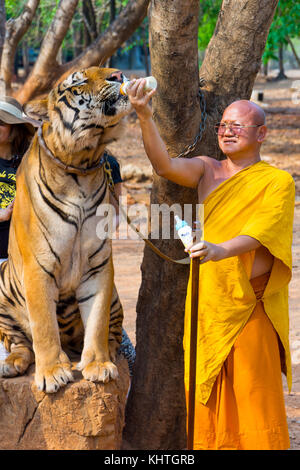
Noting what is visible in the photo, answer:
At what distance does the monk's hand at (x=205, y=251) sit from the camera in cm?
300

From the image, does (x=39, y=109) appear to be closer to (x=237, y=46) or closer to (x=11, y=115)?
(x=11, y=115)

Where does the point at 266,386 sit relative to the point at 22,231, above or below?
below

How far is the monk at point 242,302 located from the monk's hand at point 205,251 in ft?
1.06

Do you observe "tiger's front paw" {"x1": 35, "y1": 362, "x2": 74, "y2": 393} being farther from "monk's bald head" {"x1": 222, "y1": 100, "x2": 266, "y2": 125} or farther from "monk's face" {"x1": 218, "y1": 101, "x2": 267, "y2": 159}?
"monk's bald head" {"x1": 222, "y1": 100, "x2": 266, "y2": 125}

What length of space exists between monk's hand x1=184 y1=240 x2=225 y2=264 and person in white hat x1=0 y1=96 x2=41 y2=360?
1.30m

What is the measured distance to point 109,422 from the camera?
3.45m

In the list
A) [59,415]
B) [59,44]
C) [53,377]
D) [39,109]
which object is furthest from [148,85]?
[59,44]

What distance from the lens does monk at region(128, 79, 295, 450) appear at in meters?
3.44

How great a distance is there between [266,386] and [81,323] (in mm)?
1027

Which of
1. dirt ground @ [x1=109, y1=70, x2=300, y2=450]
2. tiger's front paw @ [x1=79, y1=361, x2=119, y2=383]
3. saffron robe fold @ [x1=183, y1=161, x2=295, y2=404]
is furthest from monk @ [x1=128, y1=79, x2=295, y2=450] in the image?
dirt ground @ [x1=109, y1=70, x2=300, y2=450]

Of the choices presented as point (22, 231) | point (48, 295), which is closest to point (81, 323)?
point (48, 295)

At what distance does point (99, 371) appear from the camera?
130 inches

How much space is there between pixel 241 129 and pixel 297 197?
8.43 m

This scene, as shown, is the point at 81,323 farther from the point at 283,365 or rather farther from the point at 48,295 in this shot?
the point at 283,365
